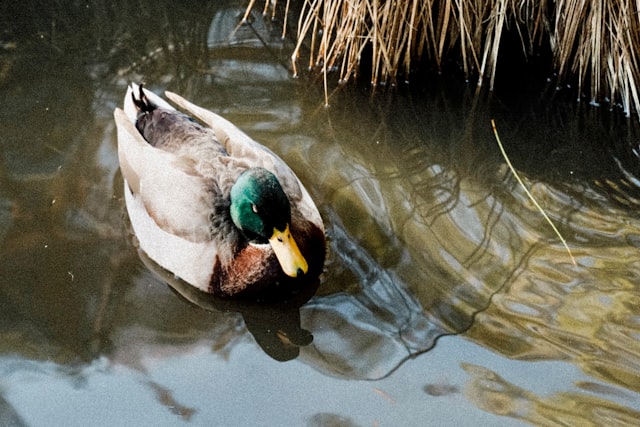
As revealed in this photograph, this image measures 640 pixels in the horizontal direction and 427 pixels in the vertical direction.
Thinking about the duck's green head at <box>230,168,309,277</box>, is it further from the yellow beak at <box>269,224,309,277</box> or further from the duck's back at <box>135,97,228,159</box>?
the duck's back at <box>135,97,228,159</box>

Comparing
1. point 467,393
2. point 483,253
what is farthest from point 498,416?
point 483,253

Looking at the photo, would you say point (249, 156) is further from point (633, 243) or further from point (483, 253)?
point (633, 243)

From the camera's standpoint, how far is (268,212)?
412 cm

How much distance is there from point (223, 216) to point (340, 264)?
63 cm

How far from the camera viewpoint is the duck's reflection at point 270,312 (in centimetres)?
418

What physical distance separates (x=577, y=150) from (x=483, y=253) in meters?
1.21

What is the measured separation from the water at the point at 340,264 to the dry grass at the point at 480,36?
20 cm

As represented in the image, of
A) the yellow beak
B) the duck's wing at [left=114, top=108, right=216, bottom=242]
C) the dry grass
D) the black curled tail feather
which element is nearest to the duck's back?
the black curled tail feather

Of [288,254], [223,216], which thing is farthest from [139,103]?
[288,254]

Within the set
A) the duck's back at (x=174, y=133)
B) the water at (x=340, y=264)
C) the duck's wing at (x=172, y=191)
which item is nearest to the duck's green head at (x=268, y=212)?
the duck's wing at (x=172, y=191)

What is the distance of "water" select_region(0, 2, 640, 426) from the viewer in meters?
3.87

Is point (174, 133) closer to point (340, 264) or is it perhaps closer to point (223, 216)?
point (223, 216)

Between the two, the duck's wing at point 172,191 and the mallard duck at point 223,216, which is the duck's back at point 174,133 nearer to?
the mallard duck at point 223,216

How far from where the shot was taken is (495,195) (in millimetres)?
4953
